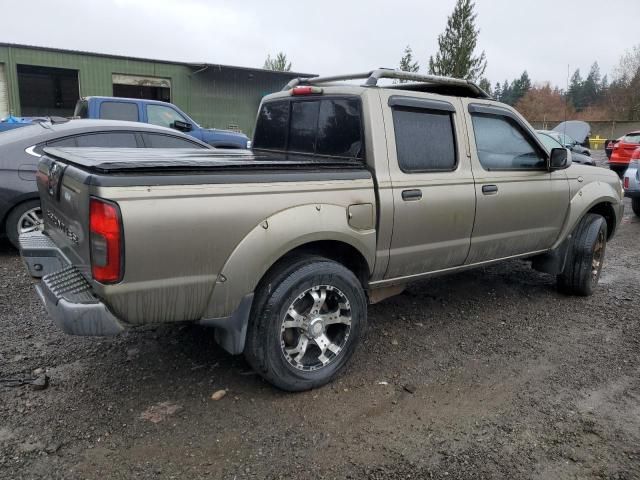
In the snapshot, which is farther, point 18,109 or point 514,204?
point 18,109

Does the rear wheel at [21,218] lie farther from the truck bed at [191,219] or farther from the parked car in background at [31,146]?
the truck bed at [191,219]

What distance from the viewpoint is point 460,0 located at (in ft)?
107

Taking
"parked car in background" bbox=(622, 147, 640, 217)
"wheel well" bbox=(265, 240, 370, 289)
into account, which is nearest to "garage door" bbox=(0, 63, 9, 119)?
"parked car in background" bbox=(622, 147, 640, 217)

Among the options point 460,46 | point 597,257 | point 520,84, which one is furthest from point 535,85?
point 597,257

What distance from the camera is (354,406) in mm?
3174

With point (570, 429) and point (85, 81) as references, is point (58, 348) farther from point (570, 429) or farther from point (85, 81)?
point (85, 81)

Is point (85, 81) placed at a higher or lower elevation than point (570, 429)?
higher

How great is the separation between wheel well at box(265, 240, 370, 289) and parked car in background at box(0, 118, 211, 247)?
141 inches

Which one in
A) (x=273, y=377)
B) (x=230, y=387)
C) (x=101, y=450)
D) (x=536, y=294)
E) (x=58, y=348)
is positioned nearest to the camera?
(x=101, y=450)

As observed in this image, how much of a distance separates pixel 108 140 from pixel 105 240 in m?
4.17

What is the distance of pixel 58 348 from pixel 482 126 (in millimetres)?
3712

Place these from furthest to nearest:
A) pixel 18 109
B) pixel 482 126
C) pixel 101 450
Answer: pixel 18 109 → pixel 482 126 → pixel 101 450

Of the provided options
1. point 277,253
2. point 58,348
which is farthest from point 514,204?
point 58,348

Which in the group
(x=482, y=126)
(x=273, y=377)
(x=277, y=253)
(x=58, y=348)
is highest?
(x=482, y=126)
